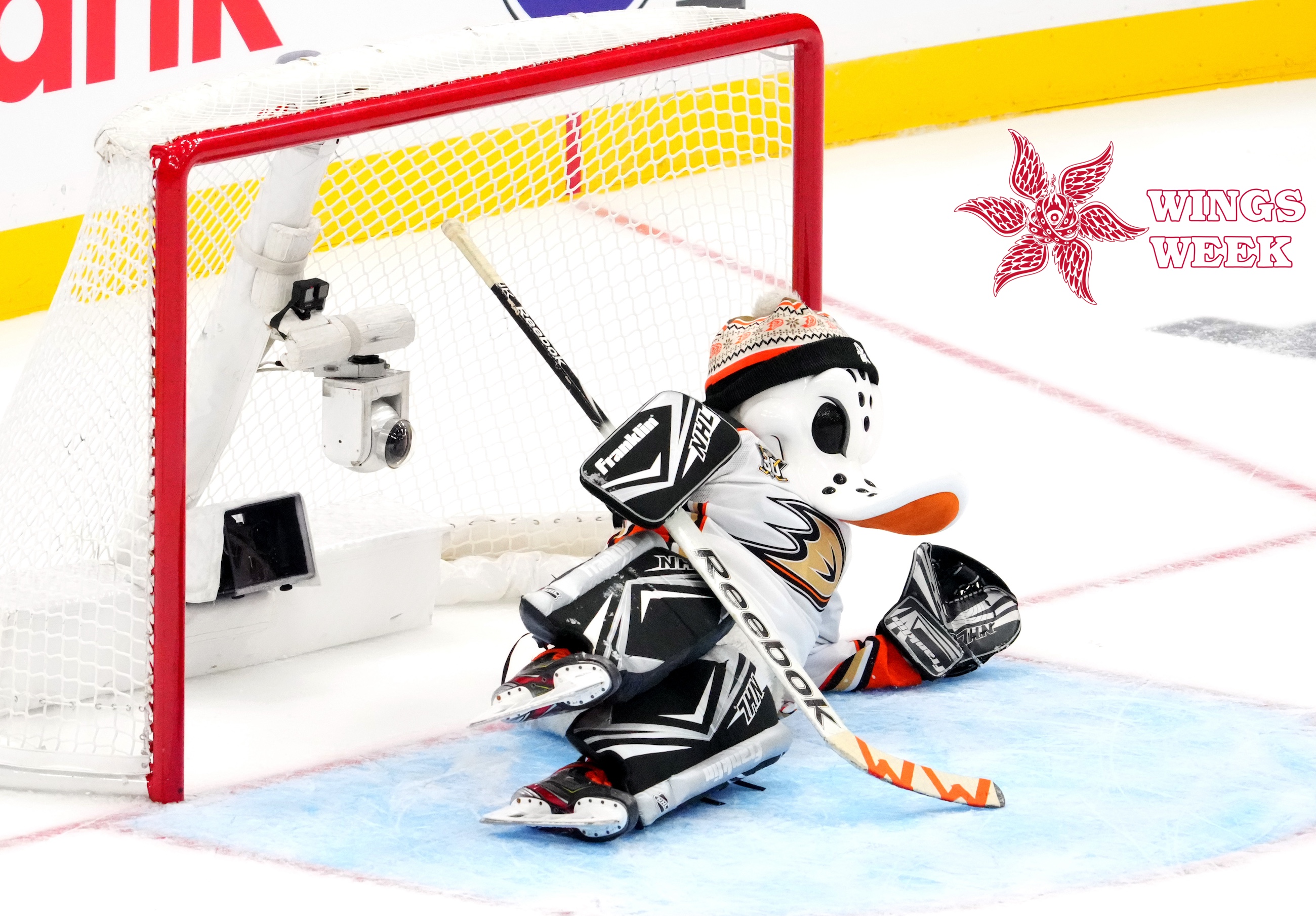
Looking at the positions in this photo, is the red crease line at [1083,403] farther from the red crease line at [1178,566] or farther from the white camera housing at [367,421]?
the white camera housing at [367,421]

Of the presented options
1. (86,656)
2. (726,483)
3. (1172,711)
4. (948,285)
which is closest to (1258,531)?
(1172,711)

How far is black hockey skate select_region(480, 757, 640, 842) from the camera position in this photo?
2.20 metres

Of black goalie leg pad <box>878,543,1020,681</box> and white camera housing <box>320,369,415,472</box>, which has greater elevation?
white camera housing <box>320,369,415,472</box>

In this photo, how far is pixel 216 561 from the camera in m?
2.66

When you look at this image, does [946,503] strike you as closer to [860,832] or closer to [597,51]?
[860,832]

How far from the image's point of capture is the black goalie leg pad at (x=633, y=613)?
2.29m

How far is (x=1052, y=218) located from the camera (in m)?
5.20

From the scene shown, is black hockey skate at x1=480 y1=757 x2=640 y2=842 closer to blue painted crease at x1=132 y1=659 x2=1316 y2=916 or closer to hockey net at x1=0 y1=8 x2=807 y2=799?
blue painted crease at x1=132 y1=659 x2=1316 y2=916

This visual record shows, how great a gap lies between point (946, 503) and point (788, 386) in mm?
242

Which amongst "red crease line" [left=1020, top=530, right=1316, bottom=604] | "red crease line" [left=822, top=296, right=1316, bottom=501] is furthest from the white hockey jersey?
"red crease line" [left=822, top=296, right=1316, bottom=501]

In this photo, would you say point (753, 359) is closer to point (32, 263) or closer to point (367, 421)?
point (367, 421)

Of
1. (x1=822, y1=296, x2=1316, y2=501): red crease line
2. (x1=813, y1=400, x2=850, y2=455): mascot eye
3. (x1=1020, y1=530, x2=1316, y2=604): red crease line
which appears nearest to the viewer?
→ (x1=813, y1=400, x2=850, y2=455): mascot eye

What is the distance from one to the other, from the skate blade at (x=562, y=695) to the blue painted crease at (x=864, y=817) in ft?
0.53

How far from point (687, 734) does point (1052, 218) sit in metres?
3.19
